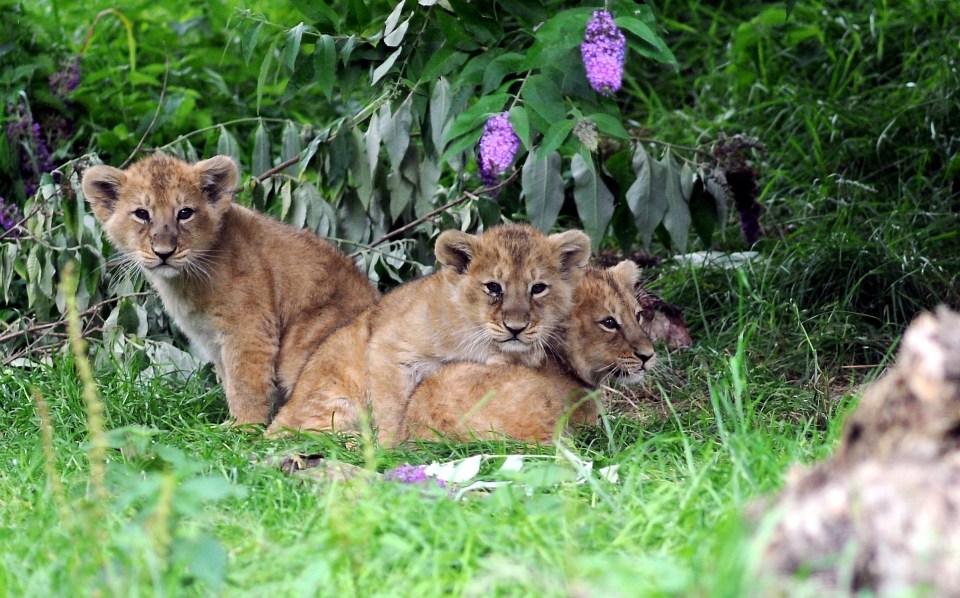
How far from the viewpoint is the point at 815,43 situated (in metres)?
9.84

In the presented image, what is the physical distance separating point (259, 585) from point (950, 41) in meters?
7.42

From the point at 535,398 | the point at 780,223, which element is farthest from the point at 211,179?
the point at 780,223

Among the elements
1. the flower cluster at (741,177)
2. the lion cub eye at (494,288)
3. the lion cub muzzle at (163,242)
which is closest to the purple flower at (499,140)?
the lion cub eye at (494,288)

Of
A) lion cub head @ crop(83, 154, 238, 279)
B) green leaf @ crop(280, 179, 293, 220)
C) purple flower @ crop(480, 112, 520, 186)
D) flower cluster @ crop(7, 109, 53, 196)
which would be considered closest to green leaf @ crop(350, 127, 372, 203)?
green leaf @ crop(280, 179, 293, 220)

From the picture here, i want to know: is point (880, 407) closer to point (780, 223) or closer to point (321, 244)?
point (321, 244)

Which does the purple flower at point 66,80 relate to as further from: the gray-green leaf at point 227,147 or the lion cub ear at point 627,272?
the lion cub ear at point 627,272

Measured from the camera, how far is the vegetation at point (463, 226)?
3.36m

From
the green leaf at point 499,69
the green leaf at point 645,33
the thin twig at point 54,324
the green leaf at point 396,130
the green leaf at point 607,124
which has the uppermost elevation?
the green leaf at point 645,33

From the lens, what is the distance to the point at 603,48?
543 centimetres

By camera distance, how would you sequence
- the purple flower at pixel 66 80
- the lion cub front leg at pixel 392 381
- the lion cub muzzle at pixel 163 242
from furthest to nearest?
1. the purple flower at pixel 66 80
2. the lion cub muzzle at pixel 163 242
3. the lion cub front leg at pixel 392 381

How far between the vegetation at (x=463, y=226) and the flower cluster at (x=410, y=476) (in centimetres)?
11

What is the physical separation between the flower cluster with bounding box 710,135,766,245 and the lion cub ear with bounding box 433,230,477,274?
1.95 m

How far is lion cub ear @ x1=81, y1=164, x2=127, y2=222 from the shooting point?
640 cm

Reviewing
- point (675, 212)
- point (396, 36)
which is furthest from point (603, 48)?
point (675, 212)
